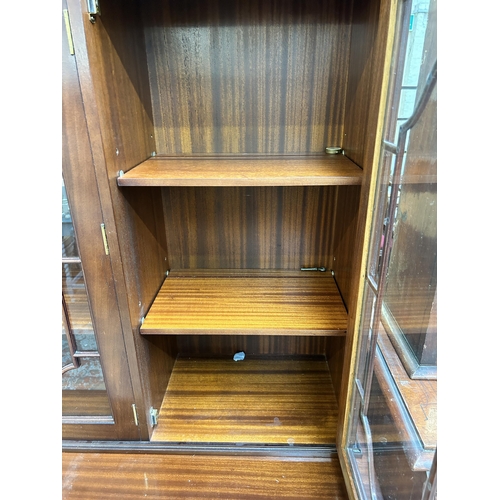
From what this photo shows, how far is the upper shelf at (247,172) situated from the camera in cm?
90

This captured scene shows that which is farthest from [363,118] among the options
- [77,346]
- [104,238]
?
[77,346]

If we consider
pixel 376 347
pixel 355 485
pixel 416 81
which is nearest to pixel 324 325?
pixel 376 347

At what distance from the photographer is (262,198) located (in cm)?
126

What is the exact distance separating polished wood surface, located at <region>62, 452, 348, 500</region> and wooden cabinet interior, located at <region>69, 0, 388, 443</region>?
0.43 ft

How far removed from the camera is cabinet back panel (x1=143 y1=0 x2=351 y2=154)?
3.47 ft

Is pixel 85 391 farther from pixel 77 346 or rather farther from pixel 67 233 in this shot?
pixel 67 233

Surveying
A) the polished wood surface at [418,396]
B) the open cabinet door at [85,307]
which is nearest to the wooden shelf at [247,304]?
the open cabinet door at [85,307]

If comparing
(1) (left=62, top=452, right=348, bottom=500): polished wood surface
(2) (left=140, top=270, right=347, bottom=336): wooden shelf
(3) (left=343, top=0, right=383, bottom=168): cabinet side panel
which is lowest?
(1) (left=62, top=452, right=348, bottom=500): polished wood surface

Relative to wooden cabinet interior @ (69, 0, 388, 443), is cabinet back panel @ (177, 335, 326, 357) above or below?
below

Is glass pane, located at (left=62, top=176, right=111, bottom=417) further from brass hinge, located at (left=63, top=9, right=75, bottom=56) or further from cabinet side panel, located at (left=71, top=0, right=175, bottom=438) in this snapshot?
brass hinge, located at (left=63, top=9, right=75, bottom=56)

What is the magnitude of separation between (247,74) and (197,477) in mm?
1214

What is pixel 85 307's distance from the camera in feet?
3.31

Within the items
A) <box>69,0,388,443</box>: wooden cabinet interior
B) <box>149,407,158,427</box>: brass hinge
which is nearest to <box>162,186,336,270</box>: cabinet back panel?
<box>69,0,388,443</box>: wooden cabinet interior
